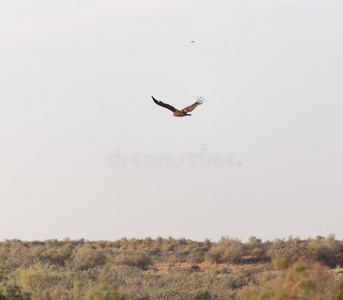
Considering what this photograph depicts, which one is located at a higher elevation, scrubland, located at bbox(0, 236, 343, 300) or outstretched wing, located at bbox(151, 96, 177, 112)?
outstretched wing, located at bbox(151, 96, 177, 112)

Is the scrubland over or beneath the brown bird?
beneath

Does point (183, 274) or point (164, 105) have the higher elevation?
point (164, 105)

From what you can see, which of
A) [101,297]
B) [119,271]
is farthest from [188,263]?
[101,297]

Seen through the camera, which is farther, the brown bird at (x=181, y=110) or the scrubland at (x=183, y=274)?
the brown bird at (x=181, y=110)

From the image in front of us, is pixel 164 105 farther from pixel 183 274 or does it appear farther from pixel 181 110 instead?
pixel 183 274

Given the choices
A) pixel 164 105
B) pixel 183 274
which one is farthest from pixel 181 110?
pixel 183 274

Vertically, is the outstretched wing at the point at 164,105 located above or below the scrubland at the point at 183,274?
above

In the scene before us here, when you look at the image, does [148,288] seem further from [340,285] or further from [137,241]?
[137,241]

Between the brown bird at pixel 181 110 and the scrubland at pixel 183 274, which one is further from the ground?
the brown bird at pixel 181 110

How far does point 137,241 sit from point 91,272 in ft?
120

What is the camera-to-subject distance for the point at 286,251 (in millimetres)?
38156

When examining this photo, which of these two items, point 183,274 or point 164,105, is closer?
point 164,105

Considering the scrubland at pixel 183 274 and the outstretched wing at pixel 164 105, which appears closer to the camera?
the scrubland at pixel 183 274

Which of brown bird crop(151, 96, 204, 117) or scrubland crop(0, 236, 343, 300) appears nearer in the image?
scrubland crop(0, 236, 343, 300)
